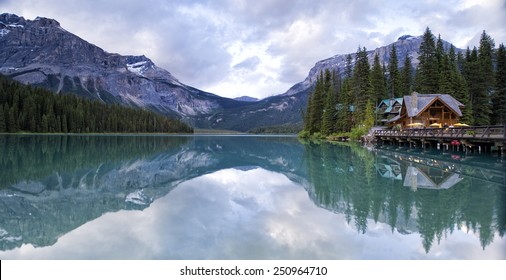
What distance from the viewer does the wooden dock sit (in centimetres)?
3053

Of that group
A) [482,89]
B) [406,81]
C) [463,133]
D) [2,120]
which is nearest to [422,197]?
[463,133]

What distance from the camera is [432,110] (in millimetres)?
57281

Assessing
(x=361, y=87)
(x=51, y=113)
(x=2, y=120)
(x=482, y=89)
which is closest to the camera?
(x=482, y=89)

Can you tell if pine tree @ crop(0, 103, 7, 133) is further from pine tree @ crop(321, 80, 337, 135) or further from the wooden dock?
Result: the wooden dock

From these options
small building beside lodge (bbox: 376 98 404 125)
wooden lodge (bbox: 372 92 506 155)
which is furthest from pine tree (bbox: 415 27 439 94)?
wooden lodge (bbox: 372 92 506 155)

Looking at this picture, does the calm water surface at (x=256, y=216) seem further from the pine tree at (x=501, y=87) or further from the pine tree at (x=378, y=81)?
the pine tree at (x=378, y=81)

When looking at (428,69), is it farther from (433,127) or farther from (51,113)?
(51,113)

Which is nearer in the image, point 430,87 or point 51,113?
point 430,87

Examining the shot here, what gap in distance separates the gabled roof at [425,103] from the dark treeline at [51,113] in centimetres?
10262

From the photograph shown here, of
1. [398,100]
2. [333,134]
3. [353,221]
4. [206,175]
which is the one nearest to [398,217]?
[353,221]

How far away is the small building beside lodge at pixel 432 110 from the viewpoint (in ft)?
177

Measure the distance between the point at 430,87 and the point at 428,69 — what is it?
325 centimetres

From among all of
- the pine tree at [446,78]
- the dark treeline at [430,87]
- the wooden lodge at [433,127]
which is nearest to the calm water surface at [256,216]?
the wooden lodge at [433,127]
